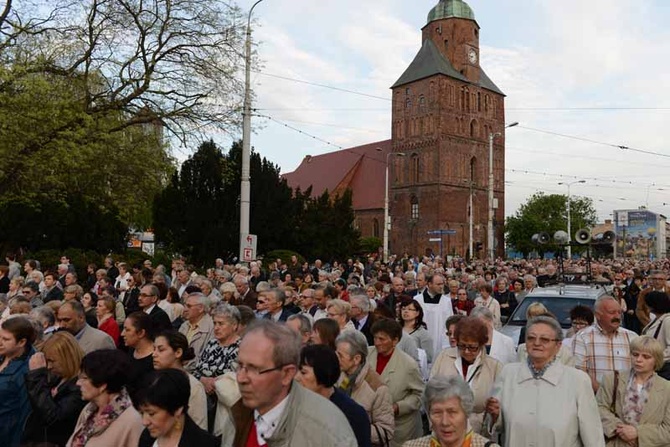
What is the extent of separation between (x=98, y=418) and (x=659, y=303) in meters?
5.67

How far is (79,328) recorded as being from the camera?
5.78 m

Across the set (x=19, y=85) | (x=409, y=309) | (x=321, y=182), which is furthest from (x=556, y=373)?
(x=321, y=182)

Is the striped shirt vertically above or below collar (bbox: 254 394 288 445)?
below

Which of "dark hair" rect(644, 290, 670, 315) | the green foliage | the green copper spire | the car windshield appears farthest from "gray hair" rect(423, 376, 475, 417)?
the green copper spire

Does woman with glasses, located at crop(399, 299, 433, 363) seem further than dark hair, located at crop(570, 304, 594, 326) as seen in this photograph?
Yes

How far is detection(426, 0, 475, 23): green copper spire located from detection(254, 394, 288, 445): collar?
6649 centimetres

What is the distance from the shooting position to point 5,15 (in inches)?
673

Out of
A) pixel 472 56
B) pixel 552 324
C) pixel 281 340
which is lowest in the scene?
pixel 552 324

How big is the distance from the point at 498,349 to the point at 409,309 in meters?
1.11

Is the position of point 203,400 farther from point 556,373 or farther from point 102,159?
point 102,159

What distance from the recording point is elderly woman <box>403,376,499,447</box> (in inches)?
115

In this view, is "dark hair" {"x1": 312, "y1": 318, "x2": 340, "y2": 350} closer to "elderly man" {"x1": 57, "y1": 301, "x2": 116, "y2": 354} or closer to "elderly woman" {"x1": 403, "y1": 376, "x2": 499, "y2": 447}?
"elderly woman" {"x1": 403, "y1": 376, "x2": 499, "y2": 447}

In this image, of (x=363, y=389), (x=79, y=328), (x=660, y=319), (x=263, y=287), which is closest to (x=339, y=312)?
(x=363, y=389)

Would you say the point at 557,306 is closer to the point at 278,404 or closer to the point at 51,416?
the point at 51,416
